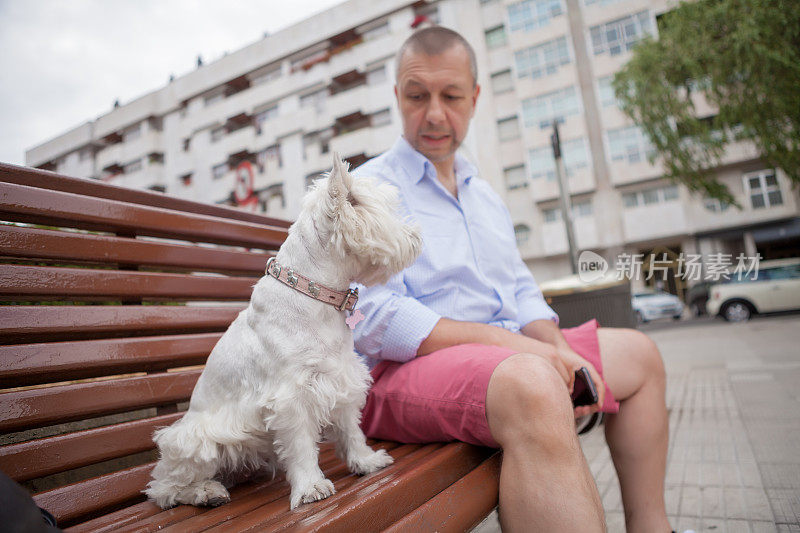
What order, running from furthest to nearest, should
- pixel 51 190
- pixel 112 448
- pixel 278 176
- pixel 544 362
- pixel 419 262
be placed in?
pixel 278 176, pixel 419 262, pixel 51 190, pixel 112 448, pixel 544 362

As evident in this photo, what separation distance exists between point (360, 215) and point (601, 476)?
2681mm

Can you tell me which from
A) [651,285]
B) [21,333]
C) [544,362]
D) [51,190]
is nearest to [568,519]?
[544,362]

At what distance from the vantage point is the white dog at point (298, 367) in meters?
1.29

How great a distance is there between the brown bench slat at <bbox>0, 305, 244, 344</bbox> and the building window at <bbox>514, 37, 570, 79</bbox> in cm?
2714

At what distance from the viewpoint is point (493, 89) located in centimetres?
2698

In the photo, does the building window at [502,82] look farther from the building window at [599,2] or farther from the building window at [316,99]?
the building window at [316,99]

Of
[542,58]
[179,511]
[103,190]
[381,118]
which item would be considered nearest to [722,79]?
[103,190]

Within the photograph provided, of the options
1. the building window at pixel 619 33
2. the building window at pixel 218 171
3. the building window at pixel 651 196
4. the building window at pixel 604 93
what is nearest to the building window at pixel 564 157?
the building window at pixel 604 93

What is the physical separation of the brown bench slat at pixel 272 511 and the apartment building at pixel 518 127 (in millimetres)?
21703

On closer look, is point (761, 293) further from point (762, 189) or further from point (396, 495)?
point (396, 495)

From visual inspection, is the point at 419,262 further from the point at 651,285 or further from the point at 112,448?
the point at 651,285

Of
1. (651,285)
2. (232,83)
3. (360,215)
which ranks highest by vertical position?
(232,83)

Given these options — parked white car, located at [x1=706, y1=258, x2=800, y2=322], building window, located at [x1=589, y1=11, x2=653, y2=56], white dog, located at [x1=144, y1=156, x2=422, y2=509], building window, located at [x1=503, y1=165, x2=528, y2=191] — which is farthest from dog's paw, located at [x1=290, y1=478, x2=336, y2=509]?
building window, located at [x1=589, y1=11, x2=653, y2=56]

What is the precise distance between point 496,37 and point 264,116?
51.1ft
